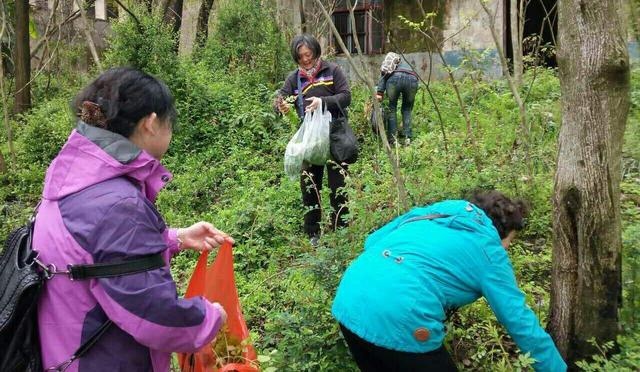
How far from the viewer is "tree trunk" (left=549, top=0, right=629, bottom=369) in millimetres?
2408

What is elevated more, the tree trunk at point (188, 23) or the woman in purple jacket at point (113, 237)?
the tree trunk at point (188, 23)

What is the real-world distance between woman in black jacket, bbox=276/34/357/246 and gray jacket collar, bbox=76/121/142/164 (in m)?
3.04

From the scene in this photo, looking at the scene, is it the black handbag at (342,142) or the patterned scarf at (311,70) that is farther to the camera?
the patterned scarf at (311,70)

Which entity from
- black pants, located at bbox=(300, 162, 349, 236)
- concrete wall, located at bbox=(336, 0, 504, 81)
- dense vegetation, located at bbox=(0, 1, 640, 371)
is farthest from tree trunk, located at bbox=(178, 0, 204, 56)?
black pants, located at bbox=(300, 162, 349, 236)

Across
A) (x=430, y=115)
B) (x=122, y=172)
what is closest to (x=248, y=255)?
(x=122, y=172)

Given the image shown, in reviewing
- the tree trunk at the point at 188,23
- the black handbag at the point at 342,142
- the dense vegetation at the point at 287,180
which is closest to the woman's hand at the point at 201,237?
the dense vegetation at the point at 287,180

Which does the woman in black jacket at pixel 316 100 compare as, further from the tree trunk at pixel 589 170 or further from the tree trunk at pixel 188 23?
the tree trunk at pixel 188 23

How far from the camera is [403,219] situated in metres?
2.49

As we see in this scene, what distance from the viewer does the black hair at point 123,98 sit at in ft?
5.69

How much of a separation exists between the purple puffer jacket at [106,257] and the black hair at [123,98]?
56 mm

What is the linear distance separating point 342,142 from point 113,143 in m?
3.19

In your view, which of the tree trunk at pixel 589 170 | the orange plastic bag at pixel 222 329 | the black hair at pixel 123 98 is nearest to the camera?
the black hair at pixel 123 98

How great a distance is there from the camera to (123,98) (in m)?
1.74

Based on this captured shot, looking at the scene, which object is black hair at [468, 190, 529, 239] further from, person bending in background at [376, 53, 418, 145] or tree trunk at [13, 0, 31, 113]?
tree trunk at [13, 0, 31, 113]
